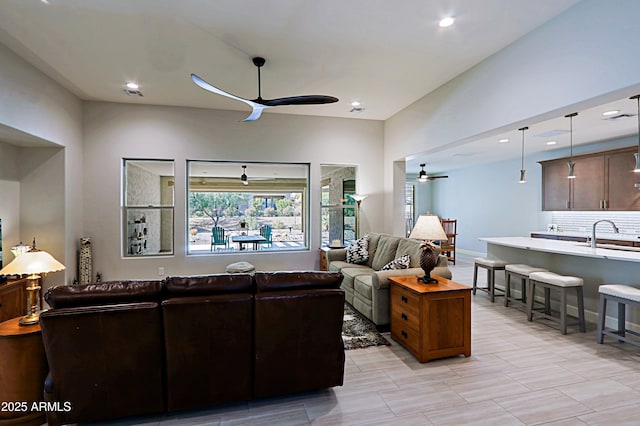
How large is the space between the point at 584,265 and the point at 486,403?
2.95 m

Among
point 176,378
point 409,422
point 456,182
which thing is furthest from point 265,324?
point 456,182

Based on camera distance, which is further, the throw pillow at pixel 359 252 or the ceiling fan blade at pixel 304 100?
the throw pillow at pixel 359 252

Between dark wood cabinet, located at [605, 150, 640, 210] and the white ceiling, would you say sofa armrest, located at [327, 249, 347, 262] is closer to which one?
the white ceiling

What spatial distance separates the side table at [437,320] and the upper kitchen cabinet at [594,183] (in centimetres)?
499

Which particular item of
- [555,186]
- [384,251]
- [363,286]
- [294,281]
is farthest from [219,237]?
[555,186]

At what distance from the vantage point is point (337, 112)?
6.04 m

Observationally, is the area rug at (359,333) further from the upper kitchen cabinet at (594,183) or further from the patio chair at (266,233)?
the upper kitchen cabinet at (594,183)

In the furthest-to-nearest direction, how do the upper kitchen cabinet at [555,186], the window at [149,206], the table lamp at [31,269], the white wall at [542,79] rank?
the upper kitchen cabinet at [555,186] → the window at [149,206] → the white wall at [542,79] → the table lamp at [31,269]

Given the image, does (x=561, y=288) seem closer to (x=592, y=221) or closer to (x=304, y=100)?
(x=304, y=100)

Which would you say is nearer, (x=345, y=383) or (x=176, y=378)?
(x=176, y=378)

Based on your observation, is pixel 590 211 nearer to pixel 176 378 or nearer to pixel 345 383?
pixel 345 383

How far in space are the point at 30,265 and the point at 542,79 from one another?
4.79 metres

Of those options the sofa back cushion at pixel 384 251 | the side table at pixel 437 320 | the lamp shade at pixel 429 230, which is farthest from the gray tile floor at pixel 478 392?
the sofa back cushion at pixel 384 251

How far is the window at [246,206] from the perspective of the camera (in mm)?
6199
